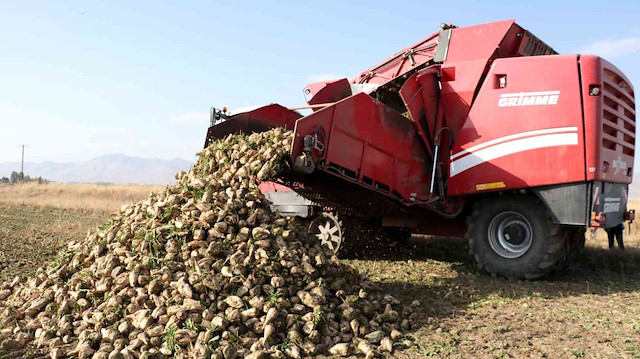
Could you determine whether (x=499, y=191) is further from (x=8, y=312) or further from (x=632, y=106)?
(x=8, y=312)

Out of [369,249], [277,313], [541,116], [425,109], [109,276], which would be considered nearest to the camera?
[277,313]

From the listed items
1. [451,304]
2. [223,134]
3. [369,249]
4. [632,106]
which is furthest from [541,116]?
[223,134]

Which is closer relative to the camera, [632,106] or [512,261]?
[512,261]

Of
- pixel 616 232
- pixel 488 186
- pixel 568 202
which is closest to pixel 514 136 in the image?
→ pixel 488 186

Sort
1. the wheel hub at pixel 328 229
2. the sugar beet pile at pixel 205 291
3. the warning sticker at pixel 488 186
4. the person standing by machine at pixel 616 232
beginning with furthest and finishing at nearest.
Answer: the wheel hub at pixel 328 229 → the person standing by machine at pixel 616 232 → the warning sticker at pixel 488 186 → the sugar beet pile at pixel 205 291

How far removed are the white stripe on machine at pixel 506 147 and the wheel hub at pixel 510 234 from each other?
2.46ft

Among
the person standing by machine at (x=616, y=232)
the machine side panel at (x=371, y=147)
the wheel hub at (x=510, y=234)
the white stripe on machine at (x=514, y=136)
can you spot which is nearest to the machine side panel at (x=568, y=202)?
the wheel hub at (x=510, y=234)

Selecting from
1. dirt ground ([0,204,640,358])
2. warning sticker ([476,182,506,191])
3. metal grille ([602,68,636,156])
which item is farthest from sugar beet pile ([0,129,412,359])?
metal grille ([602,68,636,156])

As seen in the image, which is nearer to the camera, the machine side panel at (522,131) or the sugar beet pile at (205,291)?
the sugar beet pile at (205,291)

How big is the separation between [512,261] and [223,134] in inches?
160

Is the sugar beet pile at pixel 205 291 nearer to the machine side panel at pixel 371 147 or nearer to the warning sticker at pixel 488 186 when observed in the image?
the machine side panel at pixel 371 147

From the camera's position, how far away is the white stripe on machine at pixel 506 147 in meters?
5.91

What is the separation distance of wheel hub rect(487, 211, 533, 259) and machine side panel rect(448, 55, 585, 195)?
45 cm

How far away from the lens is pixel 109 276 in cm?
450
